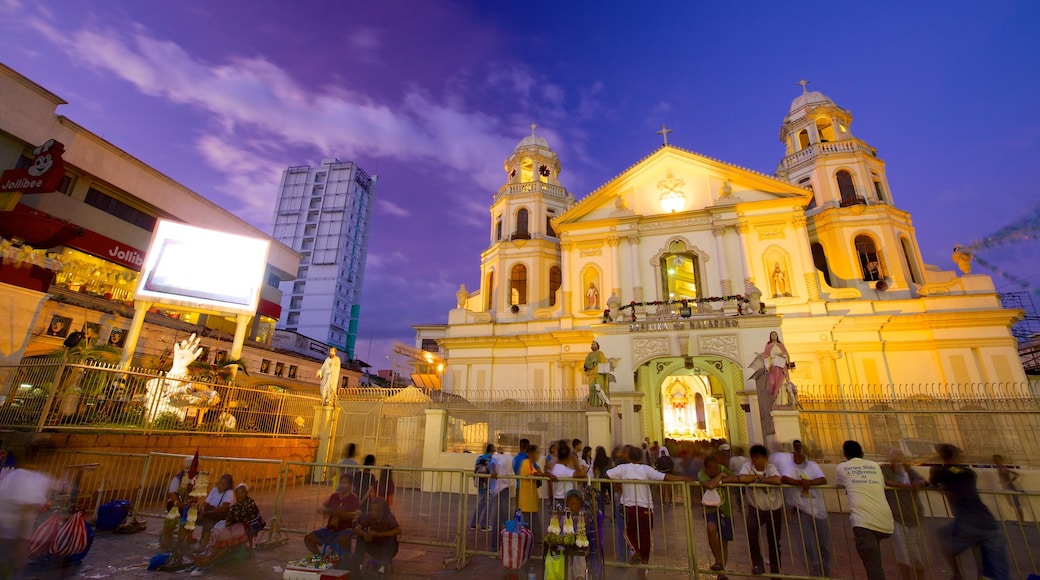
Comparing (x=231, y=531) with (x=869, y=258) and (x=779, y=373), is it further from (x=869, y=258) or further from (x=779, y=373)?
(x=869, y=258)

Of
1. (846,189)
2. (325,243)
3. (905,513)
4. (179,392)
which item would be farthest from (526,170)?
(325,243)

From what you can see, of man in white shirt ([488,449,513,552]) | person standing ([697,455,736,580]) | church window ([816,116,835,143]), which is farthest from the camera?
church window ([816,116,835,143])

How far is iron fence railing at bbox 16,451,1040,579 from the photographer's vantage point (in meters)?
5.78

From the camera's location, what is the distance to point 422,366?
34969 millimetres

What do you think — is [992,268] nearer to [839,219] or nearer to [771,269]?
[839,219]

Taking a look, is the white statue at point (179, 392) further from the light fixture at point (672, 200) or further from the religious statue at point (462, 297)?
the light fixture at point (672, 200)

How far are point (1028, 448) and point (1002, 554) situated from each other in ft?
35.5

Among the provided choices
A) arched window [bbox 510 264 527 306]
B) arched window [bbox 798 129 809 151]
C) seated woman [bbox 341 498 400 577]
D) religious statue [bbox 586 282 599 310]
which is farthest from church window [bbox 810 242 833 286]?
seated woman [bbox 341 498 400 577]

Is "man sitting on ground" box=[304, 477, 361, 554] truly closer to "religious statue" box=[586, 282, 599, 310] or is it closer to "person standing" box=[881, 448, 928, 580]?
"person standing" box=[881, 448, 928, 580]

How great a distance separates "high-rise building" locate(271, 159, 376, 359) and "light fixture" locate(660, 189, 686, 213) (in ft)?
178

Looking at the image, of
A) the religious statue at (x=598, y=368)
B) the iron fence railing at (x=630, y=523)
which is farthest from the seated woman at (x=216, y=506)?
the religious statue at (x=598, y=368)

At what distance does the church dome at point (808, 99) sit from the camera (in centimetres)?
2609

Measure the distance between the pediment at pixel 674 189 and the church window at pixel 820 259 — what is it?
4.06m

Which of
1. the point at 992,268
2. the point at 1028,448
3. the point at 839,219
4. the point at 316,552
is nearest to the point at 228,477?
the point at 316,552
